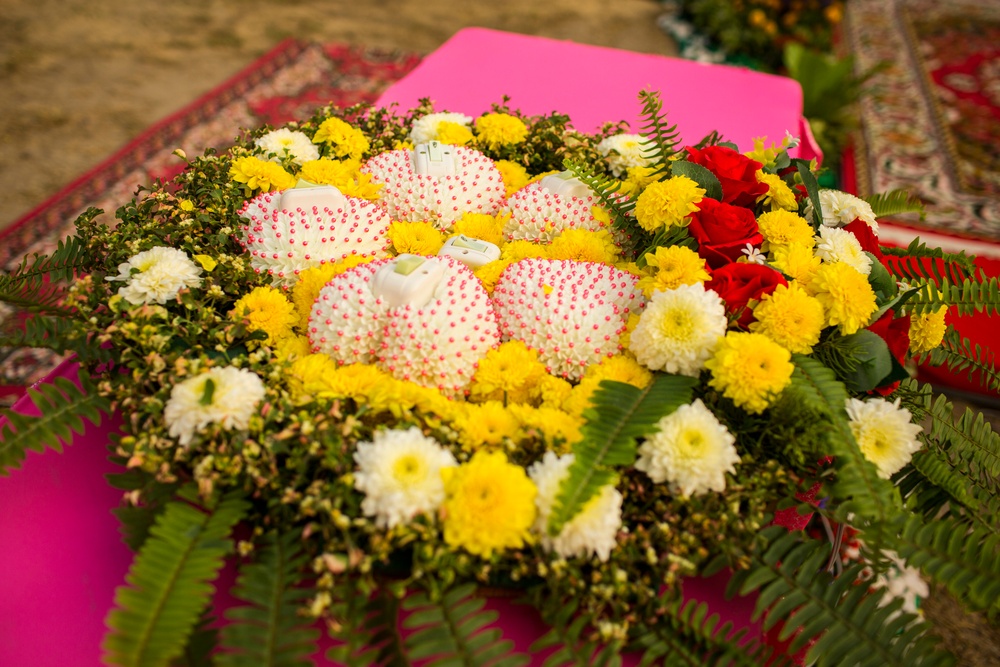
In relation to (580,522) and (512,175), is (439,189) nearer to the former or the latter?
(512,175)

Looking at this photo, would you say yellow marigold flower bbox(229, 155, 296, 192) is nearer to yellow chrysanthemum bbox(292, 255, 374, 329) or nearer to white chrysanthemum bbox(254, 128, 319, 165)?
white chrysanthemum bbox(254, 128, 319, 165)

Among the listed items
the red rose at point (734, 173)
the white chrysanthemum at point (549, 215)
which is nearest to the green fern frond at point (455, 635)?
the white chrysanthemum at point (549, 215)

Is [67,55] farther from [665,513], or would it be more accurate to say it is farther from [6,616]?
[665,513]

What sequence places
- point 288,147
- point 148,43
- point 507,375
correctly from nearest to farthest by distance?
point 507,375
point 288,147
point 148,43

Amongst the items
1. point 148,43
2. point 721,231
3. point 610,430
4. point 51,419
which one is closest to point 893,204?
point 721,231

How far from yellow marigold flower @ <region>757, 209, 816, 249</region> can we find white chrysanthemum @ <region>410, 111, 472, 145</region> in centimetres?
60

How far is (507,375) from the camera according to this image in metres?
0.84

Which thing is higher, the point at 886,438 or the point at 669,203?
the point at 669,203

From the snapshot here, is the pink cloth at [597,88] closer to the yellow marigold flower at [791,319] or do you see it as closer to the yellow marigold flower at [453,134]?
the yellow marigold flower at [453,134]

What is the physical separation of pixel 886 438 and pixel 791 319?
173mm

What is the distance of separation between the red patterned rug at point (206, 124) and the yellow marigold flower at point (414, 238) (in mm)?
1209

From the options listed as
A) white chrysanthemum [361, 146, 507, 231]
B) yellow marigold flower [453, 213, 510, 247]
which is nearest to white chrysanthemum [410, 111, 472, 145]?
white chrysanthemum [361, 146, 507, 231]

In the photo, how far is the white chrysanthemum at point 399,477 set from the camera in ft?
2.21

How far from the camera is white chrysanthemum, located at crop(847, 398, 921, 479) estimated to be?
800mm
